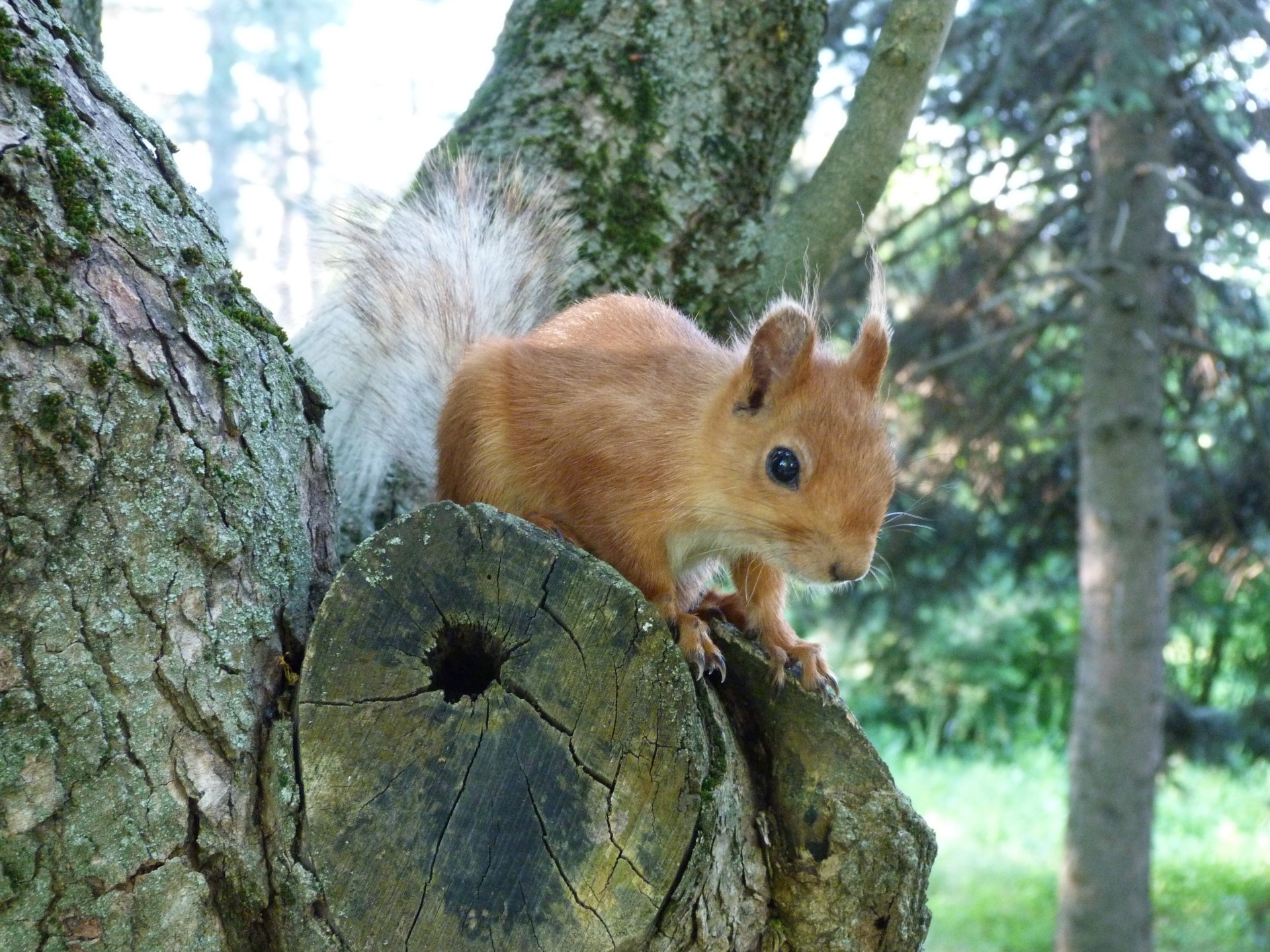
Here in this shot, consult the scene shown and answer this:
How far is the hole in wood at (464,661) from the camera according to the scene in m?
1.37

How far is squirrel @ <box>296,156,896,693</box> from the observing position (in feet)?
5.81

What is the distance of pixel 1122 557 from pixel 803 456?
351cm

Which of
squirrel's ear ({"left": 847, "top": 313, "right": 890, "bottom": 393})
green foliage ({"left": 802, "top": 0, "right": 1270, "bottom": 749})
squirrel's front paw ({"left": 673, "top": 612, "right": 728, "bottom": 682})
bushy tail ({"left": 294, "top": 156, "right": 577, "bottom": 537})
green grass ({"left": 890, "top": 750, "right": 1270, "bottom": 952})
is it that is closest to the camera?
squirrel's front paw ({"left": 673, "top": 612, "right": 728, "bottom": 682})

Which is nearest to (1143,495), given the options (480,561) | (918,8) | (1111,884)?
(1111,884)

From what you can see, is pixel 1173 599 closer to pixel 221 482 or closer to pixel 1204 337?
pixel 1204 337

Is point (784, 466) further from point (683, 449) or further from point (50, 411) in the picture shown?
point (50, 411)

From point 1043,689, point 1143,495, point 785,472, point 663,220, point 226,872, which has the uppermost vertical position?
point 1043,689

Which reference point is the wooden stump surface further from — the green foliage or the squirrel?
the green foliage

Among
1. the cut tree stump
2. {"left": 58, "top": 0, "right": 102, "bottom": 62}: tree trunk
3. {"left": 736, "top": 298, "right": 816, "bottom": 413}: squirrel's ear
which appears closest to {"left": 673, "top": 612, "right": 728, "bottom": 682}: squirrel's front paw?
the cut tree stump

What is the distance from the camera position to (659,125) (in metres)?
2.31

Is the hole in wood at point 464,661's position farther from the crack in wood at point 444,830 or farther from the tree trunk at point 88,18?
the tree trunk at point 88,18

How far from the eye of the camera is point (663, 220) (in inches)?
90.7

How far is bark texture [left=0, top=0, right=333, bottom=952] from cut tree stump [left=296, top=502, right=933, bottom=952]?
3.4 inches

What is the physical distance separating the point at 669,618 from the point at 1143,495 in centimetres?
367
